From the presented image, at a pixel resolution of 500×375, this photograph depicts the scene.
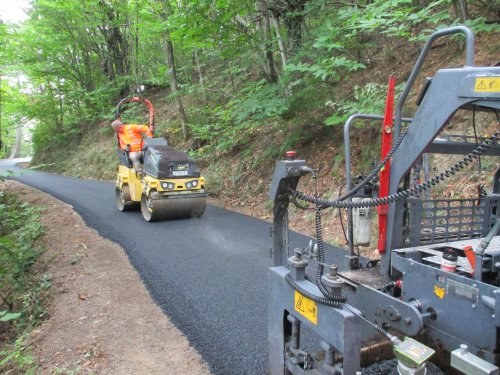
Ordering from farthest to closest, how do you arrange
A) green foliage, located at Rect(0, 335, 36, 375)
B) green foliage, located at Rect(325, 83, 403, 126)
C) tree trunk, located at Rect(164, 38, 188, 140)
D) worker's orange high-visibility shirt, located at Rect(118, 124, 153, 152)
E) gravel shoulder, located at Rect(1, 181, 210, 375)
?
tree trunk, located at Rect(164, 38, 188, 140) < worker's orange high-visibility shirt, located at Rect(118, 124, 153, 152) < green foliage, located at Rect(325, 83, 403, 126) < green foliage, located at Rect(0, 335, 36, 375) < gravel shoulder, located at Rect(1, 181, 210, 375)

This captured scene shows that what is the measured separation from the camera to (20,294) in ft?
17.6

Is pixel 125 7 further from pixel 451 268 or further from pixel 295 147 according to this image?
pixel 451 268

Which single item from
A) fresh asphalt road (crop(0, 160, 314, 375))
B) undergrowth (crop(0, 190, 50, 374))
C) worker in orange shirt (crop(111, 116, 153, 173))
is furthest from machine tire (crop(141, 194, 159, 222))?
undergrowth (crop(0, 190, 50, 374))

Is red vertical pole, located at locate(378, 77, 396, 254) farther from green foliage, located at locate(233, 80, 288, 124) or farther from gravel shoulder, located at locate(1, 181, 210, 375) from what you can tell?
green foliage, located at locate(233, 80, 288, 124)

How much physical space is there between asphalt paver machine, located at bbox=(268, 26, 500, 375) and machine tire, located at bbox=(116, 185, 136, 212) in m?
7.06

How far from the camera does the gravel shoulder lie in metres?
3.23

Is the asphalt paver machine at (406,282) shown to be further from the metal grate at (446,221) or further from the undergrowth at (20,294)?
the undergrowth at (20,294)

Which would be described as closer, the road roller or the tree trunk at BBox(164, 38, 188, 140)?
the road roller

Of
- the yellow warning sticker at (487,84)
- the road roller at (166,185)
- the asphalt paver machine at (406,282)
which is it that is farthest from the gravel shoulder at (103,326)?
the yellow warning sticker at (487,84)

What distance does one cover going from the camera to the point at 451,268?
2.10 m

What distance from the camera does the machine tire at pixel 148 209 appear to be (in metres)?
7.80

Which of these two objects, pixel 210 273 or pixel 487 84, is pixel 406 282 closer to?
pixel 487 84

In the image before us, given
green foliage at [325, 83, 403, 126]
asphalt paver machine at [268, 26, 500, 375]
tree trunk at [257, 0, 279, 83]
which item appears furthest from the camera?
tree trunk at [257, 0, 279, 83]

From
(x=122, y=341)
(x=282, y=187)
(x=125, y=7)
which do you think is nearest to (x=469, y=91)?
(x=282, y=187)
